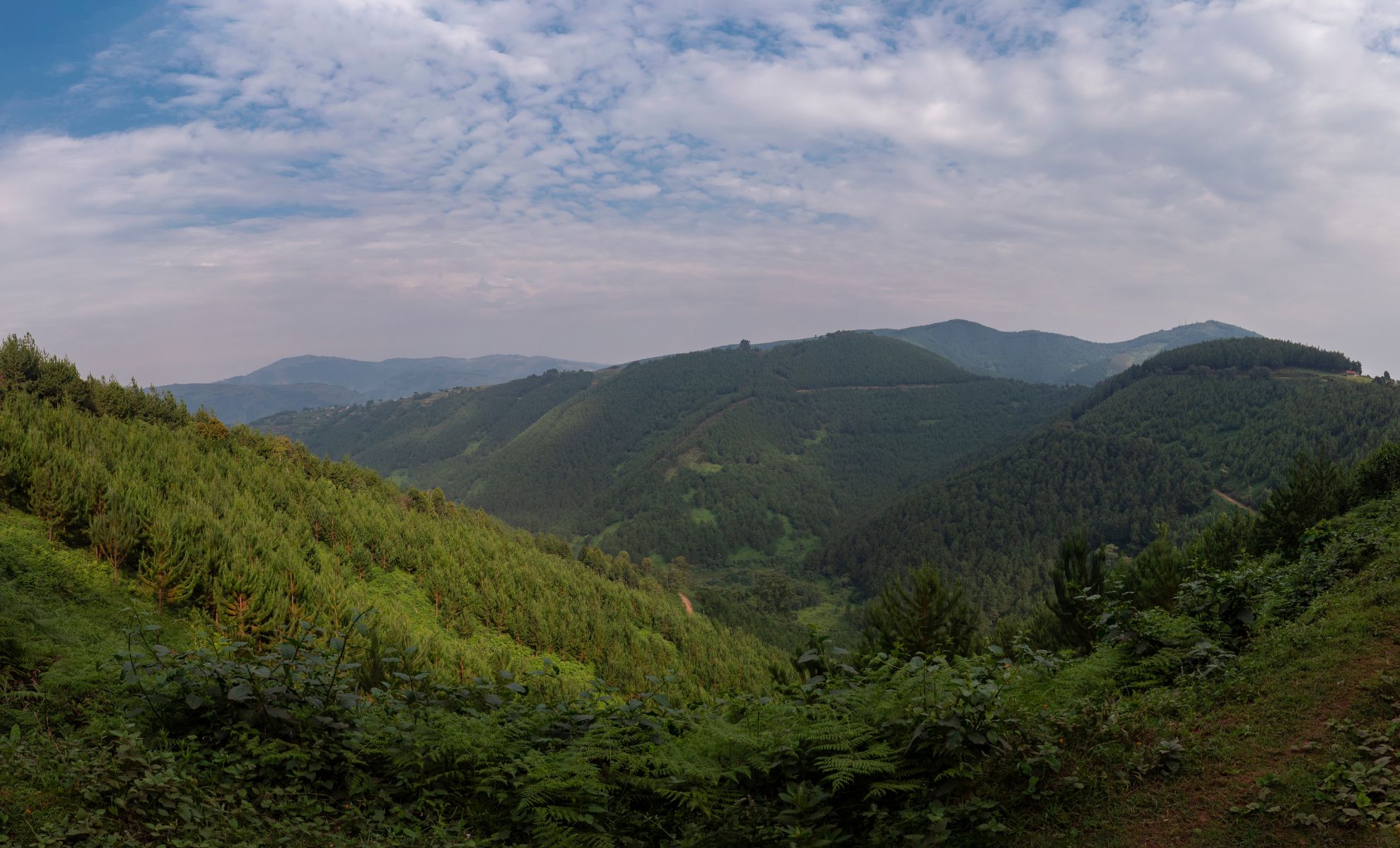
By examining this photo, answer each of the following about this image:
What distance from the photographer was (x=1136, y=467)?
138375 millimetres

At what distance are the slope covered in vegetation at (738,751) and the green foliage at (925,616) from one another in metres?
14.7

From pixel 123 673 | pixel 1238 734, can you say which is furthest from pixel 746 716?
pixel 123 673

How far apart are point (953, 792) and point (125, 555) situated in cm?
1595

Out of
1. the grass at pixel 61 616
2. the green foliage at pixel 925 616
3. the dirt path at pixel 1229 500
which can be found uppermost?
the grass at pixel 61 616

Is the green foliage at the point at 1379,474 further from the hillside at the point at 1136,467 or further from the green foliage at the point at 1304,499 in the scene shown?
the hillside at the point at 1136,467

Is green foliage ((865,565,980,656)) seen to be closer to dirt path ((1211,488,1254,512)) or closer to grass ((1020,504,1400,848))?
grass ((1020,504,1400,848))

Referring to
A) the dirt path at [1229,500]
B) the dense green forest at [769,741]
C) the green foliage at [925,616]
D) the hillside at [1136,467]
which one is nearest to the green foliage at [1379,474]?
the green foliage at [925,616]

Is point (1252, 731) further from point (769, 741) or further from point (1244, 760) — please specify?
point (769, 741)

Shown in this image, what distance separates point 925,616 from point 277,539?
20723 mm

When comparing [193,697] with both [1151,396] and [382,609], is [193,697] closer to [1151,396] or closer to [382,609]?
[382,609]

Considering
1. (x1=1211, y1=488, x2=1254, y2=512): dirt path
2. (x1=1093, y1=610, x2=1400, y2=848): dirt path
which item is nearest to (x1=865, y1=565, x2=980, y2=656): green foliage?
Answer: (x1=1093, y1=610, x2=1400, y2=848): dirt path

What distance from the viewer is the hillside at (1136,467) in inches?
4653

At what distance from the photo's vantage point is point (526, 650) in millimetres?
25844

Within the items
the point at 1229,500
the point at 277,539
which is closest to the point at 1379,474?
the point at 277,539
